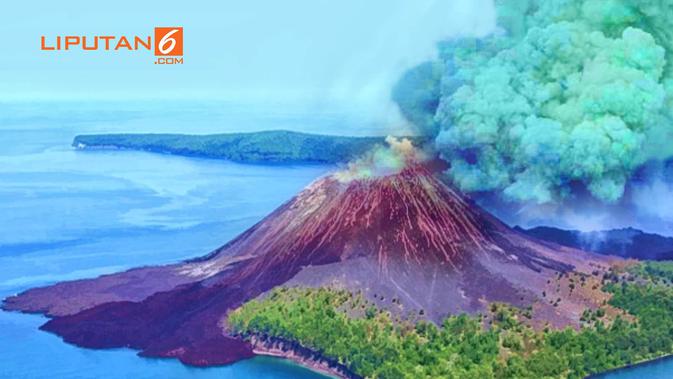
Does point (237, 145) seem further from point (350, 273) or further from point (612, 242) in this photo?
point (350, 273)

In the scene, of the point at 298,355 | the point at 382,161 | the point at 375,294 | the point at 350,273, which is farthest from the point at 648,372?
the point at 382,161

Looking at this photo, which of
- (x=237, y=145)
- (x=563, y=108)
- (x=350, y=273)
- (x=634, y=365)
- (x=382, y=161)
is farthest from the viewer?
(x=237, y=145)

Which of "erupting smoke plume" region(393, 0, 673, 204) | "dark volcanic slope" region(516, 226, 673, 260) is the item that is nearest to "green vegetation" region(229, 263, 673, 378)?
"dark volcanic slope" region(516, 226, 673, 260)

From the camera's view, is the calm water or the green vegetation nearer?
the green vegetation

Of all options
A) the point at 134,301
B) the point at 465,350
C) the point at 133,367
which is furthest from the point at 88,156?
the point at 465,350

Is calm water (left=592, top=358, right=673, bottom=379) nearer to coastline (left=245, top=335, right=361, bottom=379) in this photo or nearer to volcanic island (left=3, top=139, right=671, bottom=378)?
volcanic island (left=3, top=139, right=671, bottom=378)

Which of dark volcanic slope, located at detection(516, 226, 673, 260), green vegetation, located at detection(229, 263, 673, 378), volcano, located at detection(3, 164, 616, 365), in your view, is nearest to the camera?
green vegetation, located at detection(229, 263, 673, 378)
